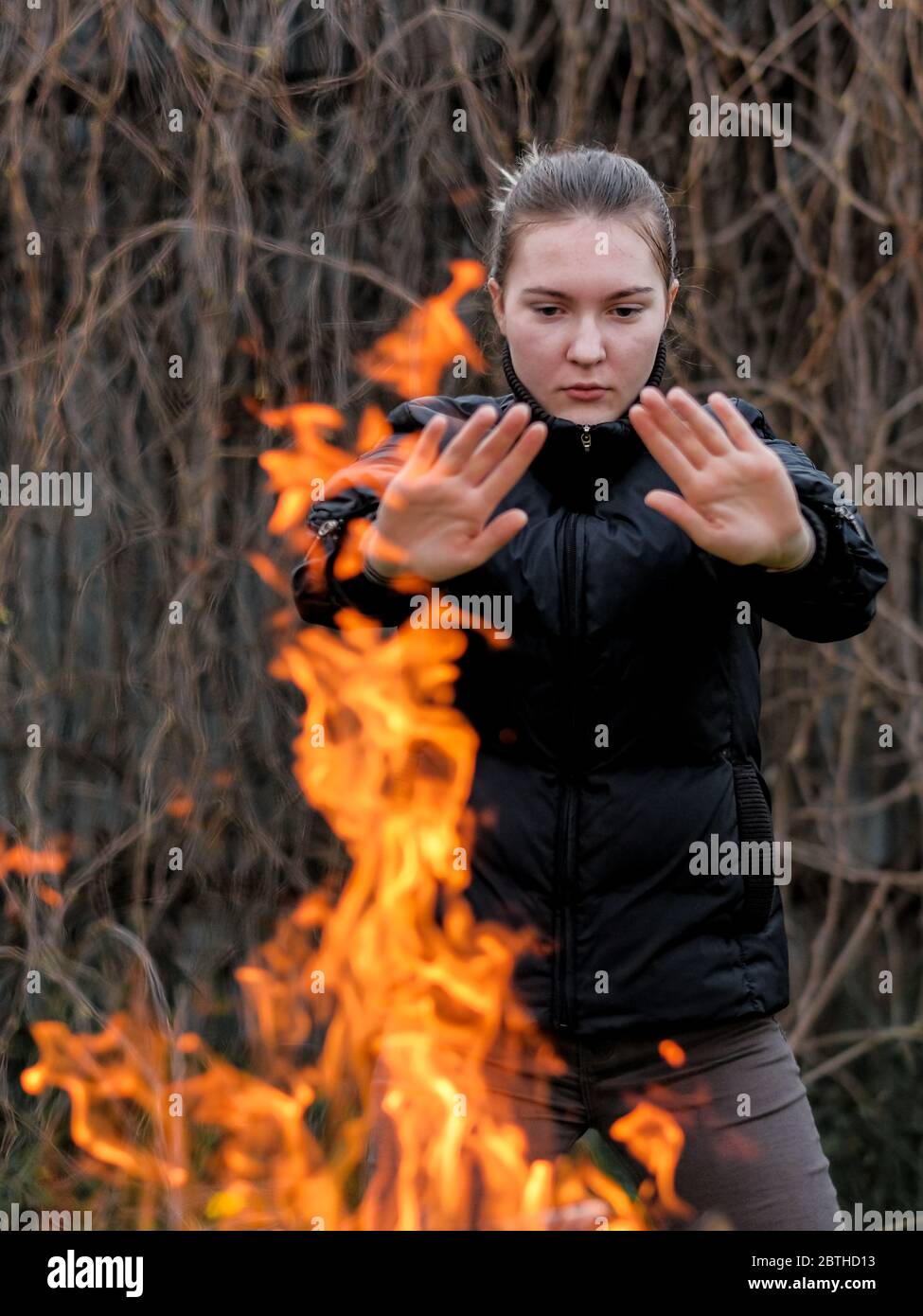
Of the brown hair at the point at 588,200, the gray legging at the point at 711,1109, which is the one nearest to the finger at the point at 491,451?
the brown hair at the point at 588,200

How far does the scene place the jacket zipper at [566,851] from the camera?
1.83m

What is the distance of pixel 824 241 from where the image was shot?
3600 mm

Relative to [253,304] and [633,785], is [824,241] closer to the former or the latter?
[253,304]

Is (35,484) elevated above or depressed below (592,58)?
below

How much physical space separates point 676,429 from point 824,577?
9.9 inches

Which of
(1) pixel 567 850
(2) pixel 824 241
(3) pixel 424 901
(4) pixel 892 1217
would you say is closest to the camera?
(1) pixel 567 850

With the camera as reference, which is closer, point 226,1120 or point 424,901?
point 424,901

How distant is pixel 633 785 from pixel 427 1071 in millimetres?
452

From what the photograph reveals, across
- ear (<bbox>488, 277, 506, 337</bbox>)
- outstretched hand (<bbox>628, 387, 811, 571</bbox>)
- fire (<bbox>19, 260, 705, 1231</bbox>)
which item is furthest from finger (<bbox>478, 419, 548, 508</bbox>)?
ear (<bbox>488, 277, 506, 337</bbox>)

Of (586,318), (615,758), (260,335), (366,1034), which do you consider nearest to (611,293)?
(586,318)

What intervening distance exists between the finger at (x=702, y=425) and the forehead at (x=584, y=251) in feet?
0.90

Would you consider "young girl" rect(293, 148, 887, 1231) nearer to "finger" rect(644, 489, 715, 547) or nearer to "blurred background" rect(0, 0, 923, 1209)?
"finger" rect(644, 489, 715, 547)

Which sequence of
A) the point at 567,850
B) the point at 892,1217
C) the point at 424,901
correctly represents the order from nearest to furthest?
the point at 567,850 < the point at 424,901 < the point at 892,1217

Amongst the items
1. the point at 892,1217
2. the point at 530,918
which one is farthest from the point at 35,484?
the point at 892,1217
